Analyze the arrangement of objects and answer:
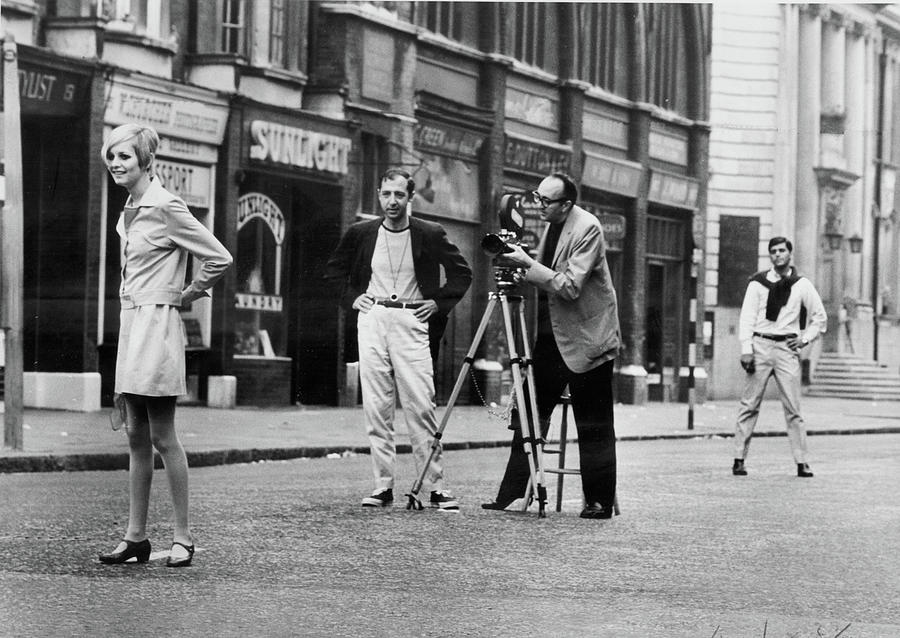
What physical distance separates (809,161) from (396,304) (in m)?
14.8

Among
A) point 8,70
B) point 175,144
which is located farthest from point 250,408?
point 8,70

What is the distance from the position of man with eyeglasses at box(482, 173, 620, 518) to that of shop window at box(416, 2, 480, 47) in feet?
54.8

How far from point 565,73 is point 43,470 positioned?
54.5 ft

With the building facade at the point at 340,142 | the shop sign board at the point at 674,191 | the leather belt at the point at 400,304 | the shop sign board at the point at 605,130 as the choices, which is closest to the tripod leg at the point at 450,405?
the leather belt at the point at 400,304

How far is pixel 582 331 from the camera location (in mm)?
9922

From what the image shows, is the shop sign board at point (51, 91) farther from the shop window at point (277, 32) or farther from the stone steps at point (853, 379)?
the stone steps at point (853, 379)

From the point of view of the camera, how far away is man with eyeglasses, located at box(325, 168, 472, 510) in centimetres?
1030

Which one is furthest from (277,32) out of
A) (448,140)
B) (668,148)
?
(668,148)

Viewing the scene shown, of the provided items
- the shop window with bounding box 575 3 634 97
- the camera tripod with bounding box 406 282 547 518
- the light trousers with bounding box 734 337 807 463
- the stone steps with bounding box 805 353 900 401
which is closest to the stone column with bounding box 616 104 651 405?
the shop window with bounding box 575 3 634 97

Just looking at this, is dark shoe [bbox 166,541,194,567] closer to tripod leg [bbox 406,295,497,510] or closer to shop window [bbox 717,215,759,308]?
tripod leg [bbox 406,295,497,510]

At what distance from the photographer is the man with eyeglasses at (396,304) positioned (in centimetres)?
1030

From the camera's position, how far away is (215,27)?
74.1ft

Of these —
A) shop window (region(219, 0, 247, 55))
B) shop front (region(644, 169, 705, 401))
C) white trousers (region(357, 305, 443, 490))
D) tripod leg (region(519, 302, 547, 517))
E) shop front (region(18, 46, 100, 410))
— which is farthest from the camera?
shop front (region(644, 169, 705, 401))

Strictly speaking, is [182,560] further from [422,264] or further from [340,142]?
[340,142]
